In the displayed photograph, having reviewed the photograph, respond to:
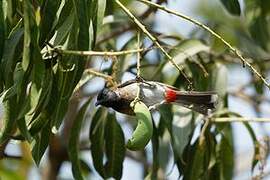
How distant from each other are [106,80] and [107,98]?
3.5 inches

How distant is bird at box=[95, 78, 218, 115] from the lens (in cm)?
192

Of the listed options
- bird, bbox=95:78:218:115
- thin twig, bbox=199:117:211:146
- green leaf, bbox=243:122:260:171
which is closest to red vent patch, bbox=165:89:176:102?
bird, bbox=95:78:218:115

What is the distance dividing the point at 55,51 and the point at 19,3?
0.44 feet

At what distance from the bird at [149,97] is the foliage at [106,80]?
0.05 m

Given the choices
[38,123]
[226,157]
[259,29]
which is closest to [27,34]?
[38,123]

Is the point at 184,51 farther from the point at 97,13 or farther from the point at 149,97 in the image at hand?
the point at 97,13

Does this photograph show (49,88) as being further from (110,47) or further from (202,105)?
(110,47)

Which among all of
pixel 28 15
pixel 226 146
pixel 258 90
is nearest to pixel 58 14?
pixel 28 15

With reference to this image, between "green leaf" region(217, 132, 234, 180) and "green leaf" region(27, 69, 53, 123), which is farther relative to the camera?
"green leaf" region(217, 132, 234, 180)

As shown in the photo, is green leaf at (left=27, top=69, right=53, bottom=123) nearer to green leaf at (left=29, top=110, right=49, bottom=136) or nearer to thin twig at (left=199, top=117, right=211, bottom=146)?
green leaf at (left=29, top=110, right=49, bottom=136)

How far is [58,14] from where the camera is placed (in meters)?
1.80

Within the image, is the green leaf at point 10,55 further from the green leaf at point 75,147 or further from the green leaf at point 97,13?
the green leaf at point 75,147

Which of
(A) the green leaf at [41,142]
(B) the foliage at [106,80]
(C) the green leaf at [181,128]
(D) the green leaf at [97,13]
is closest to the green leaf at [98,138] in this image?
(B) the foliage at [106,80]

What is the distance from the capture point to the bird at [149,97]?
6.29 feet
